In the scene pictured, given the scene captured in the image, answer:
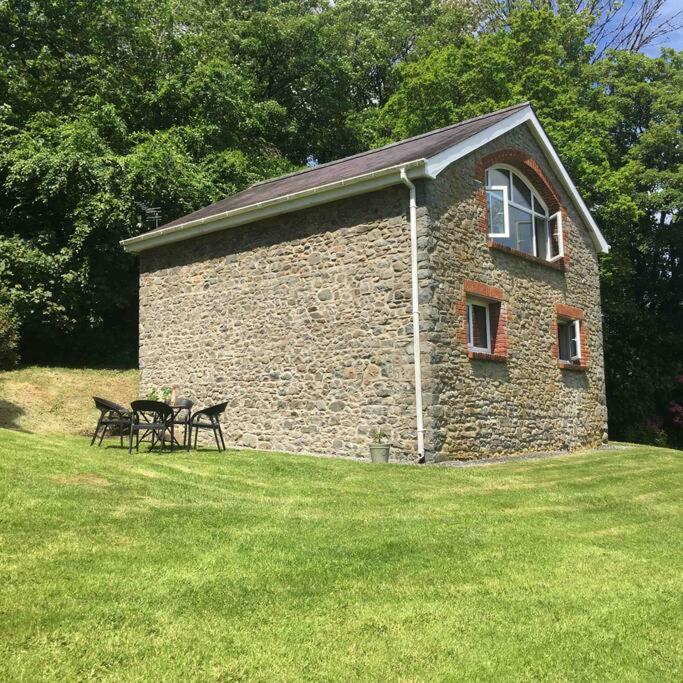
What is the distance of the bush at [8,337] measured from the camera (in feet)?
56.2

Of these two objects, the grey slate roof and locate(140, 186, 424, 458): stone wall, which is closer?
locate(140, 186, 424, 458): stone wall

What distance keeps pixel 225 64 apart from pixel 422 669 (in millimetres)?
24562

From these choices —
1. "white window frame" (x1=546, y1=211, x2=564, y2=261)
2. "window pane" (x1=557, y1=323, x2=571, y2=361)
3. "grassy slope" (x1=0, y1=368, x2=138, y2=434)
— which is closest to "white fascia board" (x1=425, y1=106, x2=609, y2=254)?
"white window frame" (x1=546, y1=211, x2=564, y2=261)

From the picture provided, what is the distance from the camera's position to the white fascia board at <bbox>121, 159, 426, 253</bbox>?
36.7ft

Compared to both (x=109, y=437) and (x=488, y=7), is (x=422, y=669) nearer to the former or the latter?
(x=109, y=437)

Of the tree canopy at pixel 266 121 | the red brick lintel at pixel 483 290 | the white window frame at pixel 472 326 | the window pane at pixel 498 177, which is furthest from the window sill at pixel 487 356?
the tree canopy at pixel 266 121

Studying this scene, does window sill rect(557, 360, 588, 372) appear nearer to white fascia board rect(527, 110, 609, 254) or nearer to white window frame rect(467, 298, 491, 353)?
white window frame rect(467, 298, 491, 353)

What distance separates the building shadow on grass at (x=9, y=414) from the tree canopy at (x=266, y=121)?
296 cm

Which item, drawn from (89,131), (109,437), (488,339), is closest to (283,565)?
(488,339)

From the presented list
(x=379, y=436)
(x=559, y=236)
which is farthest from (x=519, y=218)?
(x=379, y=436)

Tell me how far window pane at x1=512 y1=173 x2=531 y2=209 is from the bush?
1251cm

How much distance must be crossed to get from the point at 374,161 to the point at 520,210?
337 centimetres

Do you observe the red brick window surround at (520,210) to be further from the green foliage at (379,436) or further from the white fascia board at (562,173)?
the green foliage at (379,436)

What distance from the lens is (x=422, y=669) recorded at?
10.5ft
